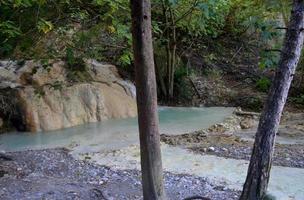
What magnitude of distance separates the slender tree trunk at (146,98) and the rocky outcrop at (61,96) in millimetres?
4275

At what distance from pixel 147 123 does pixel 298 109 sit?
22.2 ft

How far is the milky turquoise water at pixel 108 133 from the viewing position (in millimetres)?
7180

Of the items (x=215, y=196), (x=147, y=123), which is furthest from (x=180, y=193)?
(x=147, y=123)

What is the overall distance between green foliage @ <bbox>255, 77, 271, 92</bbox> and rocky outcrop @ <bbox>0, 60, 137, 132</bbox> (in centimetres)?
306

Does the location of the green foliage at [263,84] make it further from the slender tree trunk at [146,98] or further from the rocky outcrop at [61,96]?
the slender tree trunk at [146,98]

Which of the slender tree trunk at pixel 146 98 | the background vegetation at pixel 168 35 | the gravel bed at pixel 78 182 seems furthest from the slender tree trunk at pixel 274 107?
the gravel bed at pixel 78 182

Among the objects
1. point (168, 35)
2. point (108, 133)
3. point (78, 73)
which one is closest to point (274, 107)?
point (108, 133)

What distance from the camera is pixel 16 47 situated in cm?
555

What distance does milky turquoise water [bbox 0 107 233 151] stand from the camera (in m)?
7.18

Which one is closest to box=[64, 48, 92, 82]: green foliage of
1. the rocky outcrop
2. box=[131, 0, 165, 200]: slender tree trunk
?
the rocky outcrop

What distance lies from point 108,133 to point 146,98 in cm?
442

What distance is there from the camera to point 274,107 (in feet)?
11.8

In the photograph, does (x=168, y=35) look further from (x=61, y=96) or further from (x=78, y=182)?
(x=78, y=182)

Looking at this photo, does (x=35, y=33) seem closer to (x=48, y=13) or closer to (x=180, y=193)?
(x=48, y=13)
